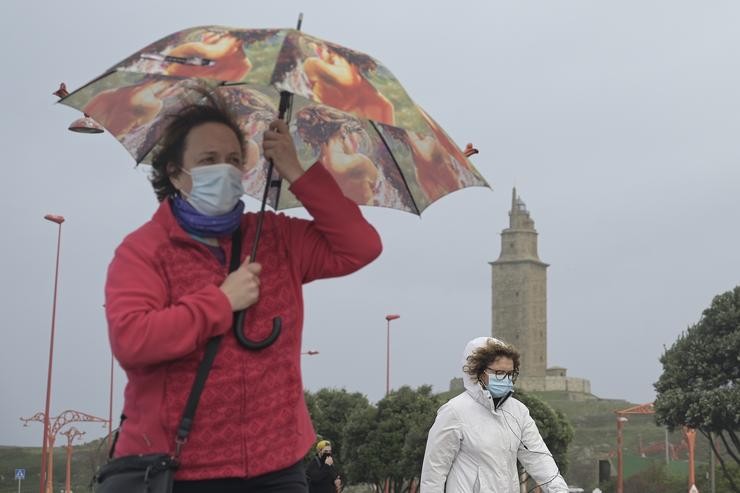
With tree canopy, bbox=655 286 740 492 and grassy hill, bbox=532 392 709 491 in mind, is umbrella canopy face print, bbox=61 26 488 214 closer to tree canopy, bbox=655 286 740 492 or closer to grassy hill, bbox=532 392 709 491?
tree canopy, bbox=655 286 740 492

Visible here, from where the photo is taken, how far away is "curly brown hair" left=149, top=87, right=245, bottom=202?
14.3 ft

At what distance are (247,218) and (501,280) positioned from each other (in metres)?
168

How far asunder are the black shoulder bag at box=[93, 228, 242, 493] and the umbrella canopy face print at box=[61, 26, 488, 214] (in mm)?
872

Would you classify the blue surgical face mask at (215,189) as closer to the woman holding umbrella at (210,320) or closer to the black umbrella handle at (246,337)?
the woman holding umbrella at (210,320)

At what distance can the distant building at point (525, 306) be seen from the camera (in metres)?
169

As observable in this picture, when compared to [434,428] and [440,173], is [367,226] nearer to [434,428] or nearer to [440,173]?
[440,173]

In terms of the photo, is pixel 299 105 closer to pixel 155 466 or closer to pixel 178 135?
pixel 178 135

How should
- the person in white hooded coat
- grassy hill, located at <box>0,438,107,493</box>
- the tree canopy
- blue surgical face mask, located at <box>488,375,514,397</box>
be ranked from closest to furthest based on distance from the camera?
the person in white hooded coat < blue surgical face mask, located at <box>488,375,514,397</box> < the tree canopy < grassy hill, located at <box>0,438,107,493</box>

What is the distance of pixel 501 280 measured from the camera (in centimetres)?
17125

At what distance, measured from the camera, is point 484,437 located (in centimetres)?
809

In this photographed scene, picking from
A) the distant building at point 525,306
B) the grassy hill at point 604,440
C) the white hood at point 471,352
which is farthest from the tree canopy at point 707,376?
the distant building at point 525,306

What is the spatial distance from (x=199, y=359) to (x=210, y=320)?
0.14 metres

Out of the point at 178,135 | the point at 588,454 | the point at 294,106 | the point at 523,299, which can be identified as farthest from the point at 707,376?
the point at 523,299

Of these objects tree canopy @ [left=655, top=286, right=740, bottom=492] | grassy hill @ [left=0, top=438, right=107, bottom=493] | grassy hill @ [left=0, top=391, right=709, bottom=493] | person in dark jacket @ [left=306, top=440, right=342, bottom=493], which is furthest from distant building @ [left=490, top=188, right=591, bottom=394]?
person in dark jacket @ [left=306, top=440, right=342, bottom=493]
